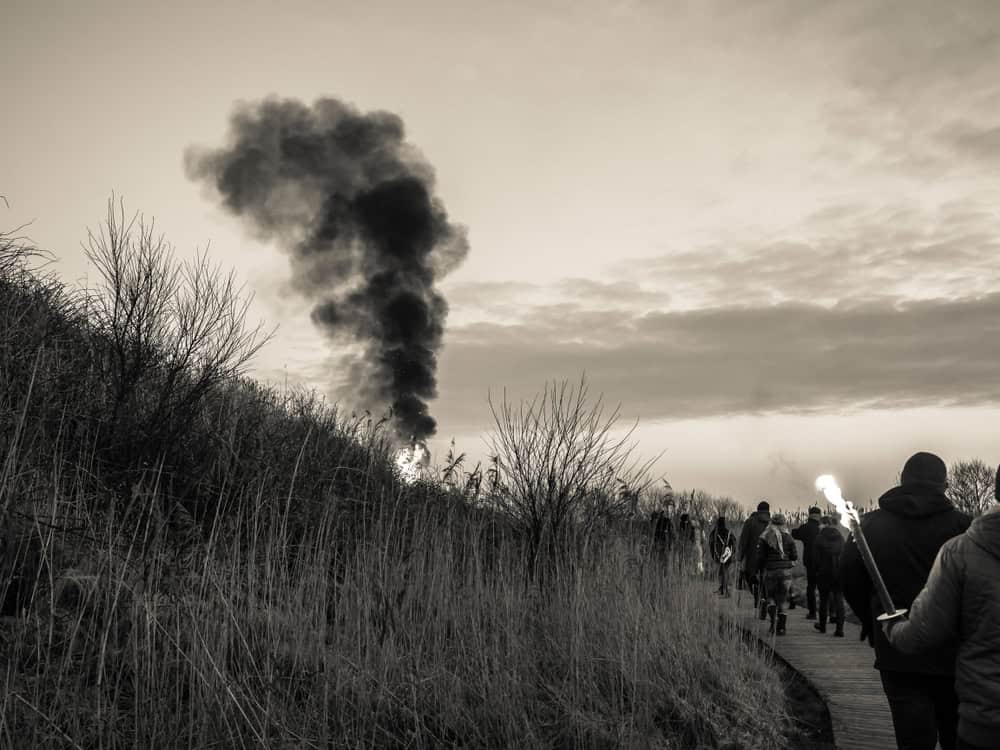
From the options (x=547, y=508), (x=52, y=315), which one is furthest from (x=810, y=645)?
(x=52, y=315)

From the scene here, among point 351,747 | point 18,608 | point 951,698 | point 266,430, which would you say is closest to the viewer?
point 951,698

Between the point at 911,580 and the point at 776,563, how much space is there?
294 inches

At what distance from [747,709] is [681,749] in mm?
1030

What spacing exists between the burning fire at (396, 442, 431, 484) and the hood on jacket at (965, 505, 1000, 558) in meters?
13.2

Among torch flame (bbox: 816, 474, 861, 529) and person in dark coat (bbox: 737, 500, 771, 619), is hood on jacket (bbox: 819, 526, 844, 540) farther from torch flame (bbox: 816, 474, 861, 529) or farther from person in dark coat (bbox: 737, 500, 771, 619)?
torch flame (bbox: 816, 474, 861, 529)

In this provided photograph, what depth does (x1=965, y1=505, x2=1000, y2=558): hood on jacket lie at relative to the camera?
2.82 metres

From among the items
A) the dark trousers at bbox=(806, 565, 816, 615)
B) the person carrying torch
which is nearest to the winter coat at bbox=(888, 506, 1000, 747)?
the person carrying torch

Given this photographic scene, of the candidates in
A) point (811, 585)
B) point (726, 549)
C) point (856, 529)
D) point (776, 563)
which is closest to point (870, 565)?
point (856, 529)

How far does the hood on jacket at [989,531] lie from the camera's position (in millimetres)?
2820

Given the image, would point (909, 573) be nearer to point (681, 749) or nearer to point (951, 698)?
point (951, 698)

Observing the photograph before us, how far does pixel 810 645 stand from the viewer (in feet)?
35.3

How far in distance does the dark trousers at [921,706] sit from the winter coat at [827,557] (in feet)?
27.4

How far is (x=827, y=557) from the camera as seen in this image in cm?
1198

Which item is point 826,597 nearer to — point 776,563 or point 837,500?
point 776,563
